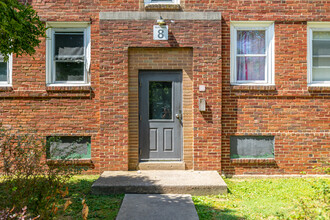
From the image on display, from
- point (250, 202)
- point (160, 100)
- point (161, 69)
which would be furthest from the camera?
point (160, 100)

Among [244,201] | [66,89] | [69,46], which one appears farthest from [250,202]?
[69,46]

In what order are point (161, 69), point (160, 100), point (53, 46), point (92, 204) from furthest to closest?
point (53, 46)
point (160, 100)
point (161, 69)
point (92, 204)

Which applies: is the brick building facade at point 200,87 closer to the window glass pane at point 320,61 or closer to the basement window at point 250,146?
the basement window at point 250,146

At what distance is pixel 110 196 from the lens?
5238 mm

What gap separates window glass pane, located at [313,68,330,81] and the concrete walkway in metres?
4.61

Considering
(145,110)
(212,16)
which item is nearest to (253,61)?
(212,16)

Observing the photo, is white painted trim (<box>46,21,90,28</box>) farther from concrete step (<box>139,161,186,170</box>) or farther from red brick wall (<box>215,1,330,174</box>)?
concrete step (<box>139,161,186,170</box>)

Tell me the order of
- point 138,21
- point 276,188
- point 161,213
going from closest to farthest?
1. point 161,213
2. point 276,188
3. point 138,21

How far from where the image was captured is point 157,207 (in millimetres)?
4559

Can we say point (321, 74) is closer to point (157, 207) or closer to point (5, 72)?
point (157, 207)

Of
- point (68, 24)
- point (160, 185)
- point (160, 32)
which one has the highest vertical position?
point (68, 24)

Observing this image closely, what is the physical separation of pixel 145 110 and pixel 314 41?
467 cm

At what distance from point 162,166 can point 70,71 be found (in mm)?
3370

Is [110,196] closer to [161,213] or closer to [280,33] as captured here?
[161,213]
